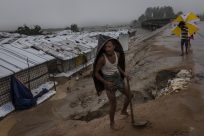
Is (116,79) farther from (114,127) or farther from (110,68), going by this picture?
(114,127)

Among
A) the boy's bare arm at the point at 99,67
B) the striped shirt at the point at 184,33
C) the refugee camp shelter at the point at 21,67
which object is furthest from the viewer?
the refugee camp shelter at the point at 21,67

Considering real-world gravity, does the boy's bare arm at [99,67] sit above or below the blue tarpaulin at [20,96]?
above

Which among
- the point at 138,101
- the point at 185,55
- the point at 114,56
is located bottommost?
the point at 138,101

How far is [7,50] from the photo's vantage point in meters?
23.3

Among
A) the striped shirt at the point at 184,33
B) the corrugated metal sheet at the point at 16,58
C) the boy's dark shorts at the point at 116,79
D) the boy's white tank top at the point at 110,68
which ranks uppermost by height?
the striped shirt at the point at 184,33

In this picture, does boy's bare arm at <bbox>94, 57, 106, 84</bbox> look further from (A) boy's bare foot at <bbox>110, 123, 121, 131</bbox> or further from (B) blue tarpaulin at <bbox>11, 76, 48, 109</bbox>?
(B) blue tarpaulin at <bbox>11, 76, 48, 109</bbox>

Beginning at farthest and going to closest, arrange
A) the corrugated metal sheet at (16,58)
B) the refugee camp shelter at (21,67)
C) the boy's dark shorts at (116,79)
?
the corrugated metal sheet at (16,58) → the refugee camp shelter at (21,67) → the boy's dark shorts at (116,79)

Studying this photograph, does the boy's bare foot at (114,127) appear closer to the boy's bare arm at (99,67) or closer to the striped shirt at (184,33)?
the boy's bare arm at (99,67)

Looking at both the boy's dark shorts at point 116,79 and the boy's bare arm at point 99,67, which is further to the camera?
the boy's dark shorts at point 116,79

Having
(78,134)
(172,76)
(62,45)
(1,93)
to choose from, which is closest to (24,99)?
(1,93)

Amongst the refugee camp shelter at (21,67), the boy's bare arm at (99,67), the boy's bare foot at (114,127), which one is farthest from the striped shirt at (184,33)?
the boy's bare arm at (99,67)

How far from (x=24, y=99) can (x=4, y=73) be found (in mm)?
1794

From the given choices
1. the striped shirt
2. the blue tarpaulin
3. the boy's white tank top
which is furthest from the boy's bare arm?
the blue tarpaulin

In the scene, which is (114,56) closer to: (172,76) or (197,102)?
(197,102)
